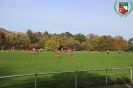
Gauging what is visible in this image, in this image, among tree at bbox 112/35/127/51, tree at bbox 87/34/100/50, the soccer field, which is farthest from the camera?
tree at bbox 87/34/100/50

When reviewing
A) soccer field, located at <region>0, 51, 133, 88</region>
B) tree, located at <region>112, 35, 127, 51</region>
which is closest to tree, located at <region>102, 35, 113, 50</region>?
tree, located at <region>112, 35, 127, 51</region>

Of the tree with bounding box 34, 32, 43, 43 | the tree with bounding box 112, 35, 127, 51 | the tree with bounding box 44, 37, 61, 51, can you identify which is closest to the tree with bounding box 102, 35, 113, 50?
the tree with bounding box 112, 35, 127, 51

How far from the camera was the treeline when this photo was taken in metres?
108

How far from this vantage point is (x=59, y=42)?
388 feet

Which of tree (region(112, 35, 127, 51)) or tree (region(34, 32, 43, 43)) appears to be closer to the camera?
tree (region(112, 35, 127, 51))

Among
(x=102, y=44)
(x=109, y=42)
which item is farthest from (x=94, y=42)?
(x=109, y=42)

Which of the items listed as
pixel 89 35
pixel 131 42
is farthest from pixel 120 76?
pixel 131 42

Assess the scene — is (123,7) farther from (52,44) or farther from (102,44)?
(102,44)

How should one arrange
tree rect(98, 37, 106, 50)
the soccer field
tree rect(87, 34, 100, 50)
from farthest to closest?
tree rect(87, 34, 100, 50) → tree rect(98, 37, 106, 50) → the soccer field

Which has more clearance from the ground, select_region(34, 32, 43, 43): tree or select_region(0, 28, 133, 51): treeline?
select_region(34, 32, 43, 43): tree

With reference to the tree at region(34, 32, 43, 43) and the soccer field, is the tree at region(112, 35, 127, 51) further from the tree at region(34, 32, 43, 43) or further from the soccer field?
the soccer field

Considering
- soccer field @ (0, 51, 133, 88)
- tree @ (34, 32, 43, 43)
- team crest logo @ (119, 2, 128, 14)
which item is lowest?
soccer field @ (0, 51, 133, 88)

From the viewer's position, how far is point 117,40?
134 m

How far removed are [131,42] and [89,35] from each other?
1238 inches
